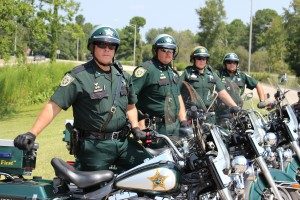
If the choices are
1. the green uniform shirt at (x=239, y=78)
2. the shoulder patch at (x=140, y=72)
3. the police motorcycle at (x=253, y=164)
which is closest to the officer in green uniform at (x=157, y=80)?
the shoulder patch at (x=140, y=72)

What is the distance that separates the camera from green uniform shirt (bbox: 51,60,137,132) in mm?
4652

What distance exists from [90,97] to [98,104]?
3.9 inches

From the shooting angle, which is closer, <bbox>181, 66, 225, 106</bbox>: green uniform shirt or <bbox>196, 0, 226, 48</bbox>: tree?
<bbox>181, 66, 225, 106</bbox>: green uniform shirt

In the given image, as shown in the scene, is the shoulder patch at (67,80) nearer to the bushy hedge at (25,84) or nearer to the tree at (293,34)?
the bushy hedge at (25,84)

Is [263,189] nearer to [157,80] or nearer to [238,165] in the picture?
[238,165]

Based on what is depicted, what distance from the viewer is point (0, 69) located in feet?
64.3

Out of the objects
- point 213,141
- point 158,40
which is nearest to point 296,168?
point 158,40

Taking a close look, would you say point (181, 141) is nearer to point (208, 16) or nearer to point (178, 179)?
point (178, 179)

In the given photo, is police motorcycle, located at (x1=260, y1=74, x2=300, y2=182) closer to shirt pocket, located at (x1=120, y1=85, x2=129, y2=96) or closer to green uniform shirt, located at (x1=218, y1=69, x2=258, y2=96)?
shirt pocket, located at (x1=120, y1=85, x2=129, y2=96)

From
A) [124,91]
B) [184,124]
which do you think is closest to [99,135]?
[124,91]


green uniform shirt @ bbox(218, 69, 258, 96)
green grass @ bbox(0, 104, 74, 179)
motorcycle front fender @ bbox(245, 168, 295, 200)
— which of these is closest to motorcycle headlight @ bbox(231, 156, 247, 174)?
motorcycle front fender @ bbox(245, 168, 295, 200)

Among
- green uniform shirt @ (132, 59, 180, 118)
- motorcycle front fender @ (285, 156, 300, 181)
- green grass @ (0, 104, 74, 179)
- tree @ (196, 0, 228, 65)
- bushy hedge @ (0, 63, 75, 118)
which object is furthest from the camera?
tree @ (196, 0, 228, 65)

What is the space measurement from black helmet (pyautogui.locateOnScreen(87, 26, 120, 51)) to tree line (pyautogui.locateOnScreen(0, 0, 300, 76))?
1.28 metres

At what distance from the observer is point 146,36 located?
8706 centimetres
